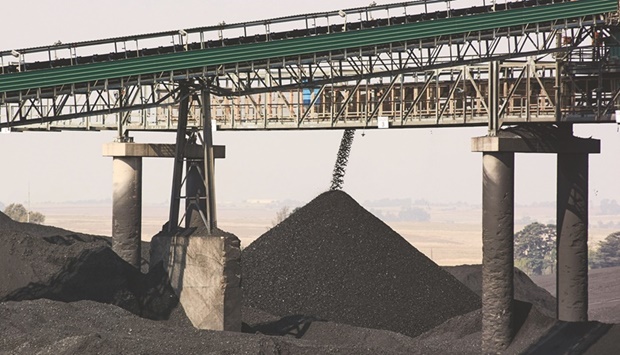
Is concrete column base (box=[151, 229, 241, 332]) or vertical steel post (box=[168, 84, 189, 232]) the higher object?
vertical steel post (box=[168, 84, 189, 232])

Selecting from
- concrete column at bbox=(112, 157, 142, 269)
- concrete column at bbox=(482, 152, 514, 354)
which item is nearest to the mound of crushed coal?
concrete column at bbox=(482, 152, 514, 354)

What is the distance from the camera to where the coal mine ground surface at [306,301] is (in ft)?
117

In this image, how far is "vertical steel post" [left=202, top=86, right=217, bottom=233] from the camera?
38719 mm

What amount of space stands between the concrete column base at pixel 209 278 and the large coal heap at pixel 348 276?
19.4 feet

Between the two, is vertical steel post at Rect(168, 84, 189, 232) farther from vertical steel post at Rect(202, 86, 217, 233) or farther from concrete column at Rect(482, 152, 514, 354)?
concrete column at Rect(482, 152, 514, 354)

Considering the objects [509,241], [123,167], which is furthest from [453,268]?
[509,241]

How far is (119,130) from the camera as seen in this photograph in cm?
5259

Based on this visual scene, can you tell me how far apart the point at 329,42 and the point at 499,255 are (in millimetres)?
8401

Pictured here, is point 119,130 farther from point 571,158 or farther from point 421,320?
point 571,158

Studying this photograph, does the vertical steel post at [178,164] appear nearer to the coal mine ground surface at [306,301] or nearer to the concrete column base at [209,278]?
the concrete column base at [209,278]

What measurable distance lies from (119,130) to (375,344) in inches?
736

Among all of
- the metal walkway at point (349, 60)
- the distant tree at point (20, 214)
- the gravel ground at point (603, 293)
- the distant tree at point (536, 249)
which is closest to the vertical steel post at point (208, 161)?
Result: the metal walkway at point (349, 60)

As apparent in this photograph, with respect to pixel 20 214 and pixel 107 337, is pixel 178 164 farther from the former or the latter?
pixel 20 214

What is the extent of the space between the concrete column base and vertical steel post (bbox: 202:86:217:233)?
732 millimetres
